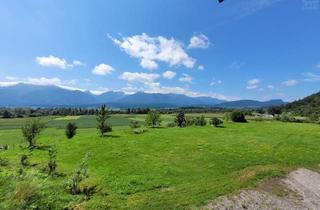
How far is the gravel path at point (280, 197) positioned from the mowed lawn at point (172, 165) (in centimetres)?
91

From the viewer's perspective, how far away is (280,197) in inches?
776

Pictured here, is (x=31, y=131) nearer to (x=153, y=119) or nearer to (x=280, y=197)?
(x=153, y=119)

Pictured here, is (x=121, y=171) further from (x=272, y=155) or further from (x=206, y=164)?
(x=272, y=155)

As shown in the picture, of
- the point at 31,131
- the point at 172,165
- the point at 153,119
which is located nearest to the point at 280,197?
the point at 172,165

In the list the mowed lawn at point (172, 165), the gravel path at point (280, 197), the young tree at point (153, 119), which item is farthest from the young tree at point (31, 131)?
the gravel path at point (280, 197)

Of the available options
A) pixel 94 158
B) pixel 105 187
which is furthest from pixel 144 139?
pixel 105 187

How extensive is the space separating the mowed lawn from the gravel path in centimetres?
91

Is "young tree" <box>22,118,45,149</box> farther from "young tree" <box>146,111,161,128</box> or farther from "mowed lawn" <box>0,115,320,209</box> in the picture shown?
"young tree" <box>146,111,161,128</box>

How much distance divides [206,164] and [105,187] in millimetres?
10630

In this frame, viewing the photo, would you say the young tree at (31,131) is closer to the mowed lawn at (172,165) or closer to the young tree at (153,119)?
the mowed lawn at (172,165)

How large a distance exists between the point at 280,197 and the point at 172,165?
34.7 feet

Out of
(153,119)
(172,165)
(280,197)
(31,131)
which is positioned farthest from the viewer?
(153,119)

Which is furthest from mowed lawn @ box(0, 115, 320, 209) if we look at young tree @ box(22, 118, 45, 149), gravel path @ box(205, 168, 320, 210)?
young tree @ box(22, 118, 45, 149)

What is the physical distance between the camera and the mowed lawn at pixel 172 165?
1900cm
